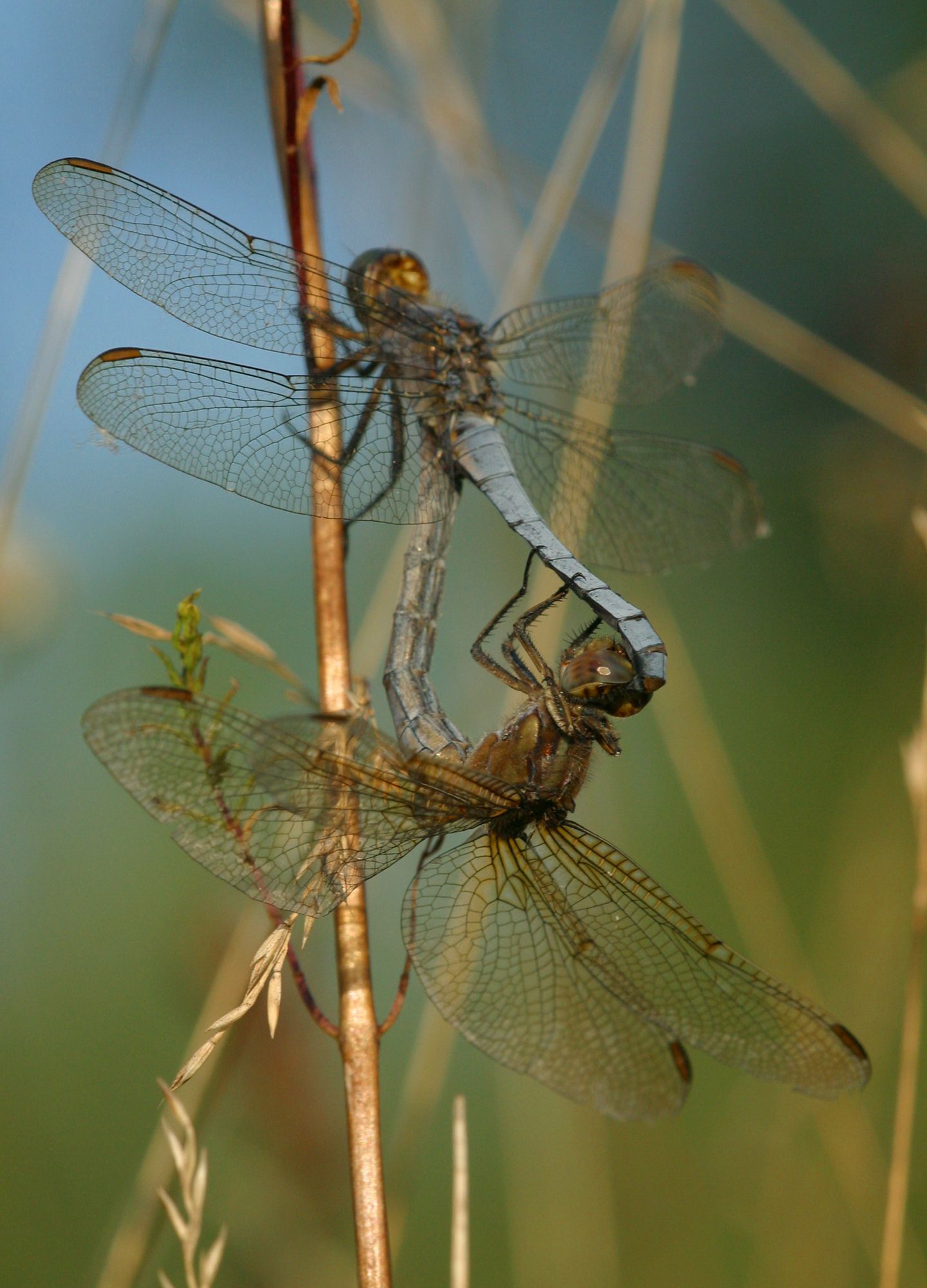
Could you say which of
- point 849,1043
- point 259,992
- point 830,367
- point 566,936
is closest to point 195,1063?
point 259,992

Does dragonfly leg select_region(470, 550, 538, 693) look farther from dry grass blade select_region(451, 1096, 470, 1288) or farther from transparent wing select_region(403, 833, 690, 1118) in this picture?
dry grass blade select_region(451, 1096, 470, 1288)

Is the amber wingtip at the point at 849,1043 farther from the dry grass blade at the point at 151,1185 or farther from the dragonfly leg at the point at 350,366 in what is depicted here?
the dragonfly leg at the point at 350,366

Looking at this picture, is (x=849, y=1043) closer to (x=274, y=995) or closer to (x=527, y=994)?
(x=527, y=994)

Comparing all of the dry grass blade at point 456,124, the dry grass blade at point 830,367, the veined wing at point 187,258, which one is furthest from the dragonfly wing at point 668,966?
the dry grass blade at point 456,124

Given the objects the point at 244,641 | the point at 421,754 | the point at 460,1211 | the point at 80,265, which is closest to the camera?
the point at 460,1211

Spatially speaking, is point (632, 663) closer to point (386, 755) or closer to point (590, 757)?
point (590, 757)

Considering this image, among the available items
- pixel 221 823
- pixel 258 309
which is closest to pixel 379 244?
pixel 258 309
